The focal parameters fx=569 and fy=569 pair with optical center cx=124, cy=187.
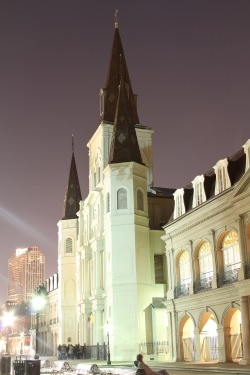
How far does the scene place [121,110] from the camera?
52.4 meters

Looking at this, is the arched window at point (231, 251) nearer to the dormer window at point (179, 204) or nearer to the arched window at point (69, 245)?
the dormer window at point (179, 204)

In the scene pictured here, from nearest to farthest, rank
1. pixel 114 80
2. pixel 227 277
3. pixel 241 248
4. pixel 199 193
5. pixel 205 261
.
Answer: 1. pixel 241 248
2. pixel 227 277
3. pixel 205 261
4. pixel 199 193
5. pixel 114 80

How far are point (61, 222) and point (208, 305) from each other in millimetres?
32911

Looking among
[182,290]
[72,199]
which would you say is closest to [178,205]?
[182,290]

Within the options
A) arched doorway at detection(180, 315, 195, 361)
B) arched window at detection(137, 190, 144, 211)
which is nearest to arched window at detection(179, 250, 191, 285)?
arched doorway at detection(180, 315, 195, 361)

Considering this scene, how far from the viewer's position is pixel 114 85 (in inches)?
2367

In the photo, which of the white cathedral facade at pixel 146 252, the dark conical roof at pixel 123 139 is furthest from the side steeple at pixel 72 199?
the dark conical roof at pixel 123 139

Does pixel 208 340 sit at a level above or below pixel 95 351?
above

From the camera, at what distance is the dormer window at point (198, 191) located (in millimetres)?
38775

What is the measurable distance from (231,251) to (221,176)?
15.7 ft

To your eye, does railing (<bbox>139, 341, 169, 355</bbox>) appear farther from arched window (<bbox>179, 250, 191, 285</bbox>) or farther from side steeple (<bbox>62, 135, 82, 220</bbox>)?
side steeple (<bbox>62, 135, 82, 220</bbox>)

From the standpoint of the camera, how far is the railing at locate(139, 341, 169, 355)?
45375mm

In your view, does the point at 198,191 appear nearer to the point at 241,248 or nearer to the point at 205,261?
the point at 205,261

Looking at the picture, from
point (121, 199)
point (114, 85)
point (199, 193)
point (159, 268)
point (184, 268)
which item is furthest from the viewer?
point (114, 85)
